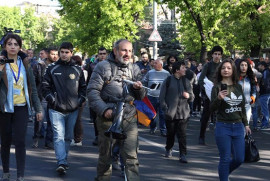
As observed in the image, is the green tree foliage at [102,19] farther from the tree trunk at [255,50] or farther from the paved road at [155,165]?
the paved road at [155,165]

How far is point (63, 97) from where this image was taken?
24.1 feet

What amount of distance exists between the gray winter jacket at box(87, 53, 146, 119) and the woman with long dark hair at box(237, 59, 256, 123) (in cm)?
318

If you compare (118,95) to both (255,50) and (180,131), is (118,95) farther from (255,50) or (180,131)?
(255,50)

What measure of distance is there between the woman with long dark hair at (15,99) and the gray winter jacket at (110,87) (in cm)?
110

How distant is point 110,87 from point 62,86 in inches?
77.4

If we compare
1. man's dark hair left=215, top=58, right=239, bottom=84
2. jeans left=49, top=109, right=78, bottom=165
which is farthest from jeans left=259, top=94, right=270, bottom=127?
man's dark hair left=215, top=58, right=239, bottom=84

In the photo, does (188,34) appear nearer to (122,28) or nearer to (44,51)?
(122,28)

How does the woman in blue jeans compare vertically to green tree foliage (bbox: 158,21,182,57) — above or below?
below

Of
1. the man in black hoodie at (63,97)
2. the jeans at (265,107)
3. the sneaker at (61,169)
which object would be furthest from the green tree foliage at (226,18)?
the sneaker at (61,169)

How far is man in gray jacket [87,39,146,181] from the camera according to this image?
5.43 m

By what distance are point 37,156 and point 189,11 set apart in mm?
Result: 15396

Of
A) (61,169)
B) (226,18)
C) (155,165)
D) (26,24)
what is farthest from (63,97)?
(26,24)

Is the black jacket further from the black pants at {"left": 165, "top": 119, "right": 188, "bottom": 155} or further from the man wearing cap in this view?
the man wearing cap

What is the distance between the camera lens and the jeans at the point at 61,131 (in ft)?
23.7
